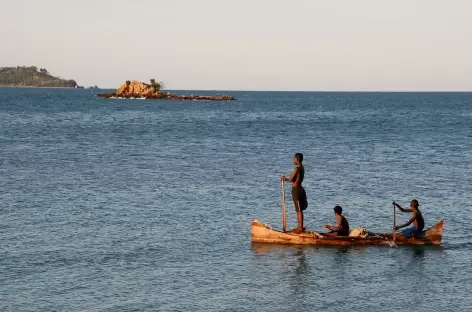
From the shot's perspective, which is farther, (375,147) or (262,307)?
(375,147)

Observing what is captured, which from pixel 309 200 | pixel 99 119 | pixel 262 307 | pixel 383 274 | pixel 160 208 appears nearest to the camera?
pixel 262 307

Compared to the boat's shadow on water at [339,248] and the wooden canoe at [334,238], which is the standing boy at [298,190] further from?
the boat's shadow on water at [339,248]

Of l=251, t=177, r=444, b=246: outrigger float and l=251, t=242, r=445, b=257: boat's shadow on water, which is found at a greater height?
l=251, t=177, r=444, b=246: outrigger float

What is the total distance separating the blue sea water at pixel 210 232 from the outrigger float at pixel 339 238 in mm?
489

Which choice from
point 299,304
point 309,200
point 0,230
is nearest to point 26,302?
point 299,304

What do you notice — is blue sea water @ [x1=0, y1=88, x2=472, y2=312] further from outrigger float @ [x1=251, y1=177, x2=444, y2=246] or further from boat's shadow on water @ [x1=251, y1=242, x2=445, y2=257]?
outrigger float @ [x1=251, y1=177, x2=444, y2=246]

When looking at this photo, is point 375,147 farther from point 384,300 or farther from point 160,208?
point 384,300

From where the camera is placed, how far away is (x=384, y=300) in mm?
20562

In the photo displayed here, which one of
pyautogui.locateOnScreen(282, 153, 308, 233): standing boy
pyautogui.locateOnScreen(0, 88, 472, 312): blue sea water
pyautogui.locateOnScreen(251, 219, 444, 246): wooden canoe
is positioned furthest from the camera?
pyautogui.locateOnScreen(282, 153, 308, 233): standing boy

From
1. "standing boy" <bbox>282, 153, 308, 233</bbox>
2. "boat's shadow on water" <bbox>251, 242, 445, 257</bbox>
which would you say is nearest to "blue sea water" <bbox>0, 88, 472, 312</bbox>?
"boat's shadow on water" <bbox>251, 242, 445, 257</bbox>

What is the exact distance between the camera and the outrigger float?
89.0ft

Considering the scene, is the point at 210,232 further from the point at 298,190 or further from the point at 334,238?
the point at 334,238

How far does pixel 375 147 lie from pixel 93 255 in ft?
163

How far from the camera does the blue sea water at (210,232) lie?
20.8m
